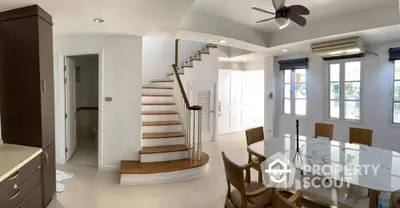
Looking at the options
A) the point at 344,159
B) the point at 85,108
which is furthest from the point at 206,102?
the point at 344,159

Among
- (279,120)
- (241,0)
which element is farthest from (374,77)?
(241,0)

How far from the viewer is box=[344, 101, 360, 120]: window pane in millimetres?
5066

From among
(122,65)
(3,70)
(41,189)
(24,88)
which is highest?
(122,65)

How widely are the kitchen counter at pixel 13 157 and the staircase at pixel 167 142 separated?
145 cm

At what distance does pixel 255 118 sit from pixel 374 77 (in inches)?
185

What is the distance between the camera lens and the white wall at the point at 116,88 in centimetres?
421

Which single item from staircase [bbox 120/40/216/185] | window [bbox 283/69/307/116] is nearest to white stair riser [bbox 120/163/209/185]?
staircase [bbox 120/40/216/185]

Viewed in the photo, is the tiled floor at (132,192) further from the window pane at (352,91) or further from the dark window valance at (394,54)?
the dark window valance at (394,54)

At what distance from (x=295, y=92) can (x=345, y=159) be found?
3998mm

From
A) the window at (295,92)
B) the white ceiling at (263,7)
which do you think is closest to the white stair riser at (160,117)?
the white ceiling at (263,7)

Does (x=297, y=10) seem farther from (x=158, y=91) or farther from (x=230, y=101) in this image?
(x=230, y=101)

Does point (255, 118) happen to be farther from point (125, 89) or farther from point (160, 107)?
point (125, 89)

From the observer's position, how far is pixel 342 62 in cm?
523

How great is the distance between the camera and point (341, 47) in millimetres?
4438
